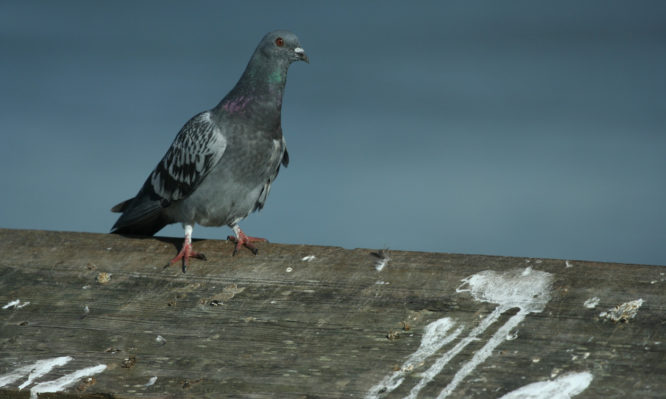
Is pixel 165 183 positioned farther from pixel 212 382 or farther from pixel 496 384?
pixel 496 384

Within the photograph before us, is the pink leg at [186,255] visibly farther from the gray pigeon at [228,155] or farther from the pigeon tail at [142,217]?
the pigeon tail at [142,217]

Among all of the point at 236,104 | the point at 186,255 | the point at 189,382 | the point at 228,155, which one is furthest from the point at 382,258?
the point at 236,104

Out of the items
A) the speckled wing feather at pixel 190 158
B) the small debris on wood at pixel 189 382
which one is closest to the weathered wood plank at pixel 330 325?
the small debris on wood at pixel 189 382

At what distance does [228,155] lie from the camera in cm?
597

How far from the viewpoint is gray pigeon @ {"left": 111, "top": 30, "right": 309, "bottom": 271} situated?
19.6ft

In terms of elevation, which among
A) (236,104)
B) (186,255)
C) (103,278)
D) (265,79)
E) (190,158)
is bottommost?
(103,278)

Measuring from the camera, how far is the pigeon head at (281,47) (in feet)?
20.0

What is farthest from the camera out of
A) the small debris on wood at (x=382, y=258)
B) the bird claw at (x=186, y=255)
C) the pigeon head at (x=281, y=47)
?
the pigeon head at (x=281, y=47)

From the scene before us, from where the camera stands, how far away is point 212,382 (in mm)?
2963

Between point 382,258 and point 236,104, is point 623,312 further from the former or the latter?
point 236,104

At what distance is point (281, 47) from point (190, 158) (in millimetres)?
1134

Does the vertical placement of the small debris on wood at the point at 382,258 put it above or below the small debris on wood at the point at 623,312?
above

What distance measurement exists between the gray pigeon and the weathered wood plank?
5.51 ft

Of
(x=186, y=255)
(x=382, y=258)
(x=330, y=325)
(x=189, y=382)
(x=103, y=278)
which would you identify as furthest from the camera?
(x=186, y=255)
